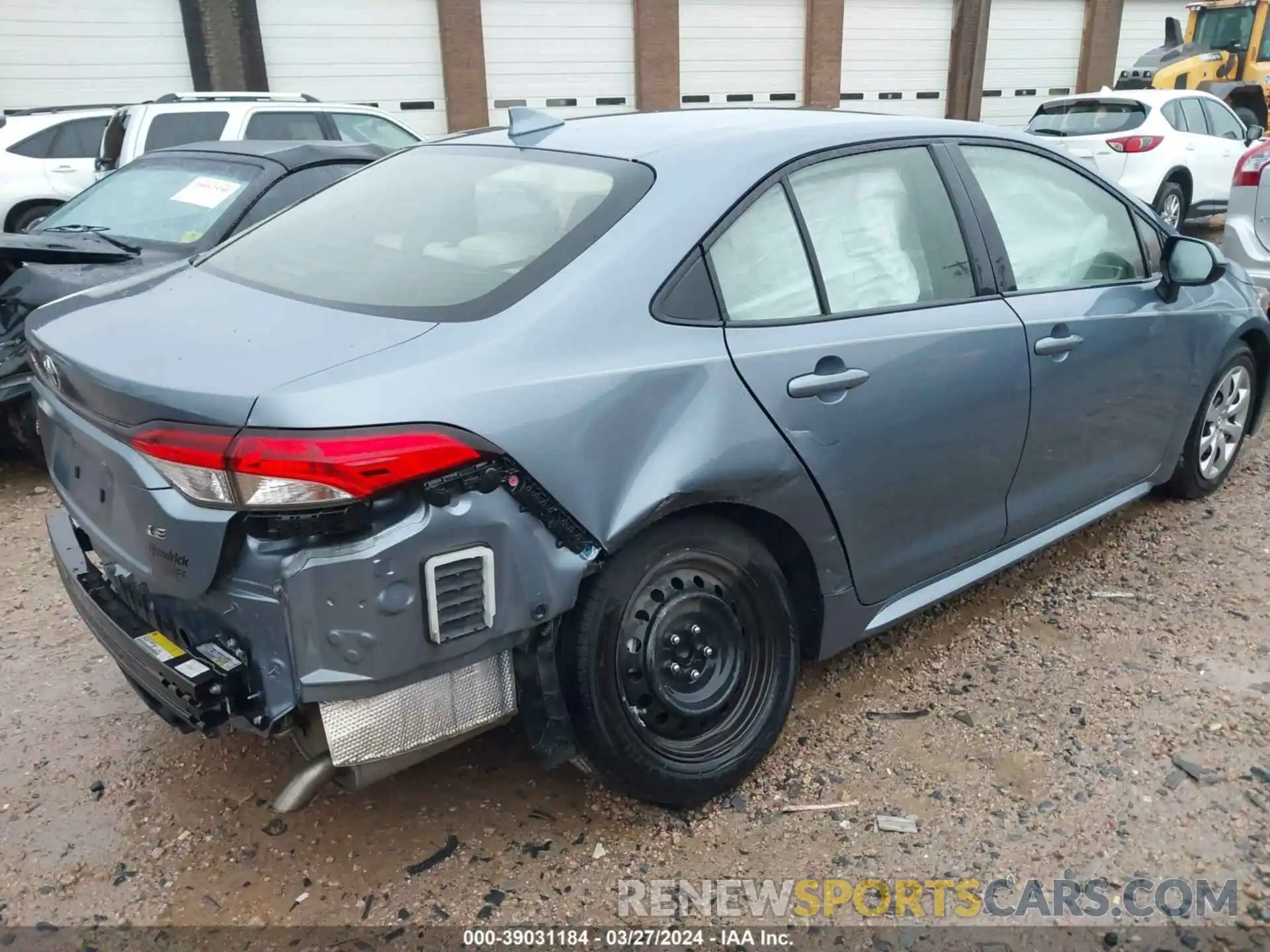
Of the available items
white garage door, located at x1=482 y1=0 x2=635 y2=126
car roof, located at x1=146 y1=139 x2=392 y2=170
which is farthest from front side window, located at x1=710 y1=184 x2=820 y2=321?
white garage door, located at x1=482 y1=0 x2=635 y2=126

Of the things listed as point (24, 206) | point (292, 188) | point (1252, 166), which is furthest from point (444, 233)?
point (24, 206)

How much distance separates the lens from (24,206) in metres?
9.76

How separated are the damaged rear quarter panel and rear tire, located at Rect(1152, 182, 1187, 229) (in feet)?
32.2

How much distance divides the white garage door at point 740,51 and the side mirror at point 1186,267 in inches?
613

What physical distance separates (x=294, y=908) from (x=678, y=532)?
123 centimetres

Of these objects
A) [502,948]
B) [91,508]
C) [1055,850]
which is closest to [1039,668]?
[1055,850]

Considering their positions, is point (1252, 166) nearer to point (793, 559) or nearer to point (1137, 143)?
point (1137, 143)

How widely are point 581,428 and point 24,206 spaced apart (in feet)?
32.4

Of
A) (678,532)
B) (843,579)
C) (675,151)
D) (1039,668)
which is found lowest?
(1039,668)

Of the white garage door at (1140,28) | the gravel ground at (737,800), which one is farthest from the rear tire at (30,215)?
the white garage door at (1140,28)

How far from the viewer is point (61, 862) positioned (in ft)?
8.13

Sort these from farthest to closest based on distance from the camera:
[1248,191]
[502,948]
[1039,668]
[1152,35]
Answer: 1. [1152,35]
2. [1248,191]
3. [1039,668]
4. [502,948]

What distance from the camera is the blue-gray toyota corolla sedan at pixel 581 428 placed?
6.49ft

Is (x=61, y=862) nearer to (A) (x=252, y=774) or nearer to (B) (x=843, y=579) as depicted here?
(A) (x=252, y=774)
